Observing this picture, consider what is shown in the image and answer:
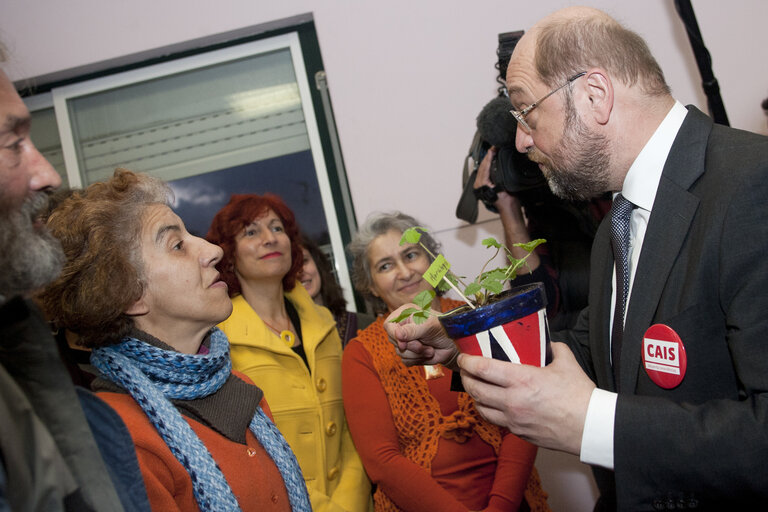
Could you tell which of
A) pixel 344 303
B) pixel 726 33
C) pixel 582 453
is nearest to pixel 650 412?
pixel 582 453

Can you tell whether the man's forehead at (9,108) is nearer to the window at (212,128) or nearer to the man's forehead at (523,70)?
the man's forehead at (523,70)

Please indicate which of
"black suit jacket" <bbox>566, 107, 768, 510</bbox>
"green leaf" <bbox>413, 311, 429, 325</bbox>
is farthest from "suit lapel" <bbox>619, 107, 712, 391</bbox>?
"green leaf" <bbox>413, 311, 429, 325</bbox>

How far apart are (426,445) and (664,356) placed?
4.08 ft

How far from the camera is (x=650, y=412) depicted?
3.42 ft

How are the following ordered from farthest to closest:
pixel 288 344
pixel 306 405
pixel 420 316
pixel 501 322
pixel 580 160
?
pixel 288 344 < pixel 306 405 < pixel 580 160 < pixel 420 316 < pixel 501 322

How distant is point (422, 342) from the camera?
5.10 feet

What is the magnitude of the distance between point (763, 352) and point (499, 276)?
0.43 m

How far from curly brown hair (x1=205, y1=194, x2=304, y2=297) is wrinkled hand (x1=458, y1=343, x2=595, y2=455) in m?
1.64

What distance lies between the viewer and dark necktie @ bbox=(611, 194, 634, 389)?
4.21ft

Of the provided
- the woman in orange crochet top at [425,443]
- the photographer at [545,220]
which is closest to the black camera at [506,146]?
the photographer at [545,220]

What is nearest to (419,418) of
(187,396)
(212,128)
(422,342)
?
(422,342)

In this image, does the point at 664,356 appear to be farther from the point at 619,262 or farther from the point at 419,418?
the point at 419,418

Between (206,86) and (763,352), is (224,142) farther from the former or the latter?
(763,352)

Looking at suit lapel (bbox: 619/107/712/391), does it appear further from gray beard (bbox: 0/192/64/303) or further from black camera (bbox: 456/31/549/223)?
gray beard (bbox: 0/192/64/303)
